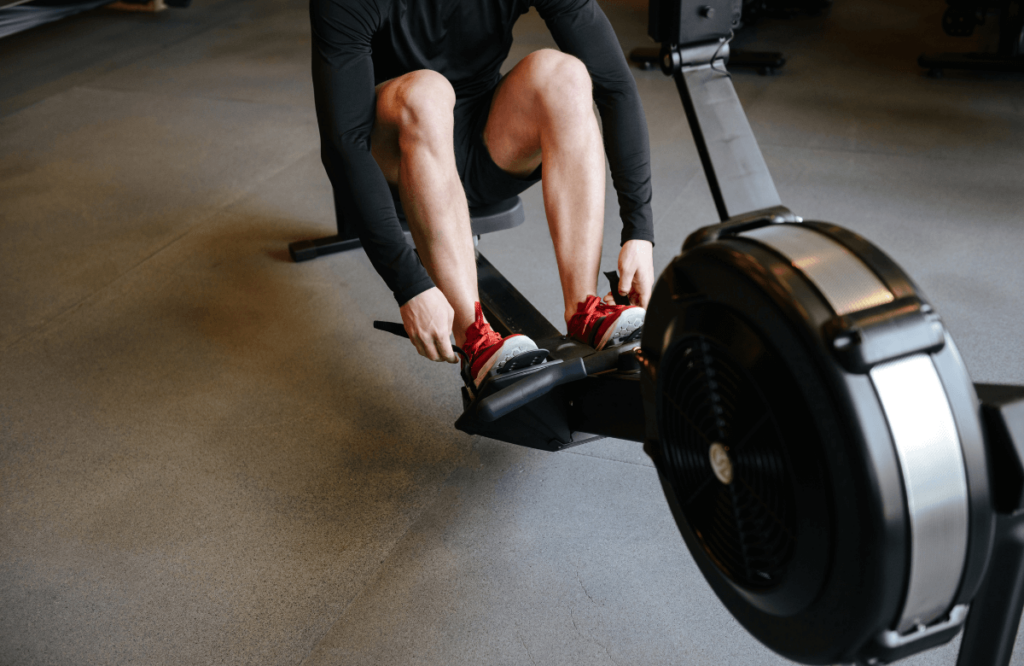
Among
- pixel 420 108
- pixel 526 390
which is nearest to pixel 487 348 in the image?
pixel 526 390

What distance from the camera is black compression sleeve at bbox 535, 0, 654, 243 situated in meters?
1.33

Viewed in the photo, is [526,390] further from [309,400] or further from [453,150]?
[309,400]

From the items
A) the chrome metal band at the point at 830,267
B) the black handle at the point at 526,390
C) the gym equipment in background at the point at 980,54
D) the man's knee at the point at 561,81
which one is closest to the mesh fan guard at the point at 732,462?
the chrome metal band at the point at 830,267

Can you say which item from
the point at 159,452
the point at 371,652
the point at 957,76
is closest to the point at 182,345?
the point at 159,452

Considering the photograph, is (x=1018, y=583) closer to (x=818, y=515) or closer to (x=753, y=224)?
(x=818, y=515)

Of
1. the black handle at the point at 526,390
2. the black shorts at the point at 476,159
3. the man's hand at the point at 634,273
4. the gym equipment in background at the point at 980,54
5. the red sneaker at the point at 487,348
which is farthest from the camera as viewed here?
the gym equipment in background at the point at 980,54

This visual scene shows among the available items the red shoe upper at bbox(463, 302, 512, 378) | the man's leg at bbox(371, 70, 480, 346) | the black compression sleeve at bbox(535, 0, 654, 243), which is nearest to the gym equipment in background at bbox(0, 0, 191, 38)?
the man's leg at bbox(371, 70, 480, 346)

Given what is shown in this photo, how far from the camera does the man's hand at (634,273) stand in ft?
4.26


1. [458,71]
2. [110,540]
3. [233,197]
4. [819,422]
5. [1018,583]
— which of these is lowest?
[110,540]

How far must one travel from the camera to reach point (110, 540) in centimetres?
129

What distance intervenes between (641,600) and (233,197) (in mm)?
1856

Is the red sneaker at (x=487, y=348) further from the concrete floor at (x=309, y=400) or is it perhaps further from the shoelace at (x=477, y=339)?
the concrete floor at (x=309, y=400)

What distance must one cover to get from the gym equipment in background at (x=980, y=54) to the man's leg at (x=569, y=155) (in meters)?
2.34

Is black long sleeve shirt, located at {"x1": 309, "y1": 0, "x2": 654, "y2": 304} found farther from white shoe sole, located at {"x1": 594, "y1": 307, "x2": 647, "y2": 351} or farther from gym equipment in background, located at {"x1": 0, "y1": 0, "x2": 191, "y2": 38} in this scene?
gym equipment in background, located at {"x1": 0, "y1": 0, "x2": 191, "y2": 38}
